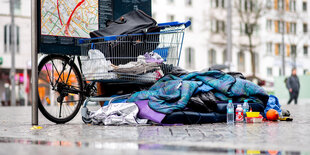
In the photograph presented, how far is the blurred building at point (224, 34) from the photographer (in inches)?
2095

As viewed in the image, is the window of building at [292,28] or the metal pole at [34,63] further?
the window of building at [292,28]

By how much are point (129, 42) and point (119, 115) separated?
41.3 inches

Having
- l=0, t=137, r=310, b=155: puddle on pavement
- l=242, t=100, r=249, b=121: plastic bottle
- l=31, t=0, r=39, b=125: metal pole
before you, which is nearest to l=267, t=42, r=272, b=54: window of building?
l=242, t=100, r=249, b=121: plastic bottle

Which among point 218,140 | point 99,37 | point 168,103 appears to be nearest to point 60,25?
point 99,37

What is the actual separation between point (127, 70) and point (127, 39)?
1.49 ft

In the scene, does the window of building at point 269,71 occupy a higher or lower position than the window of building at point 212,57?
lower

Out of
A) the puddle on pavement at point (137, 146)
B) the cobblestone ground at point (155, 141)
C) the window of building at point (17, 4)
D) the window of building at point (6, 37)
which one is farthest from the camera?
the window of building at point (17, 4)

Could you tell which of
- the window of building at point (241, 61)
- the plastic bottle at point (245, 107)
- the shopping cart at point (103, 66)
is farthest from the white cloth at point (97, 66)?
the window of building at point (241, 61)

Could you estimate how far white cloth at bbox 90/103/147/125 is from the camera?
27.8 feet

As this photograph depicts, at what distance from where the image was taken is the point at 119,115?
28.3ft

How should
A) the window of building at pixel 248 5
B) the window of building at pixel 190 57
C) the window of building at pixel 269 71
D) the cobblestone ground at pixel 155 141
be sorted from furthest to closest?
the window of building at pixel 269 71
the window of building at pixel 190 57
the window of building at pixel 248 5
the cobblestone ground at pixel 155 141

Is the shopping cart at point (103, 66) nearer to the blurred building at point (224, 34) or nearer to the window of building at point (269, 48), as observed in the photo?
the blurred building at point (224, 34)

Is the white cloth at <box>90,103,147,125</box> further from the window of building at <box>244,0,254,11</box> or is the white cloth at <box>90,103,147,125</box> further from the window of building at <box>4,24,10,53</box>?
the window of building at <box>244,0,254,11</box>

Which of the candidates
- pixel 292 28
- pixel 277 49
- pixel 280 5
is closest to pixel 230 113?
pixel 277 49
